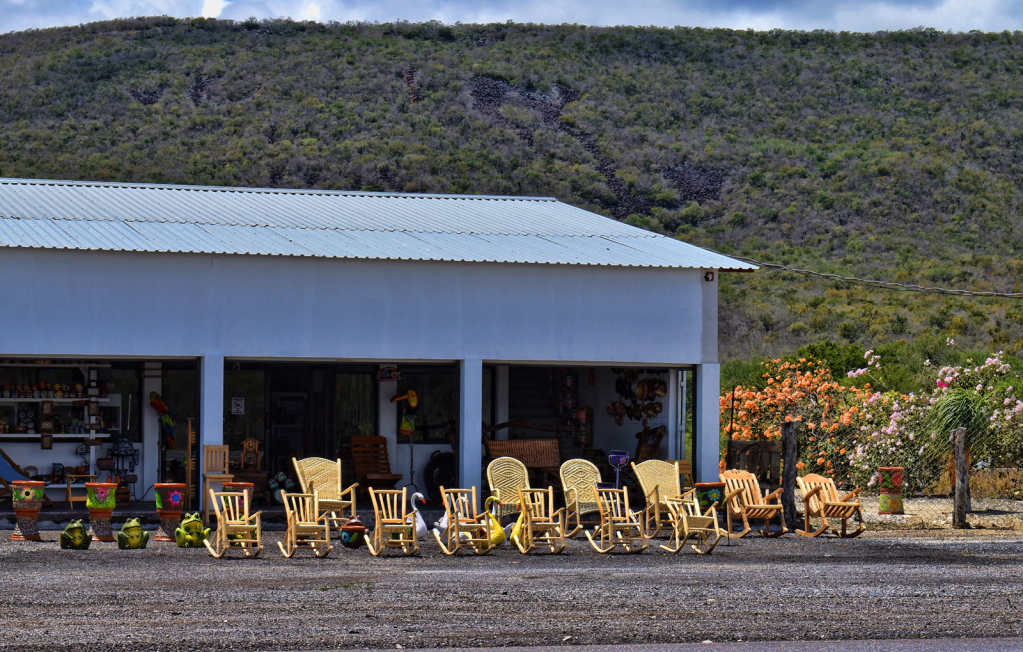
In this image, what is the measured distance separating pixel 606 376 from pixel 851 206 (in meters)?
25.1

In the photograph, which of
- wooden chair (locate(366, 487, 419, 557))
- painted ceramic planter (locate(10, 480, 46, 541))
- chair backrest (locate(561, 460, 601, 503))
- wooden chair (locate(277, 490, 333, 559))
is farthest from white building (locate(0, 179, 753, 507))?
wooden chair (locate(366, 487, 419, 557))

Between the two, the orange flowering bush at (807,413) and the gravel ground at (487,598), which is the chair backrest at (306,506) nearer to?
the gravel ground at (487,598)

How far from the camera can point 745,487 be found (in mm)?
14000

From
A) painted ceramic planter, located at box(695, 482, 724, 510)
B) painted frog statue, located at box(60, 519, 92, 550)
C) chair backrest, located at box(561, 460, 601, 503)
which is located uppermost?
chair backrest, located at box(561, 460, 601, 503)

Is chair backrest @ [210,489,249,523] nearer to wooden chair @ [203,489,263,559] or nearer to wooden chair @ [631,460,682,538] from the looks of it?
wooden chair @ [203,489,263,559]

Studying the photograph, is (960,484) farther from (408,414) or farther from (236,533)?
(236,533)

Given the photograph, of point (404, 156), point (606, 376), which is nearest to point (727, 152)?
point (404, 156)

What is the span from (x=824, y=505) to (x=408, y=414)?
6.16 meters

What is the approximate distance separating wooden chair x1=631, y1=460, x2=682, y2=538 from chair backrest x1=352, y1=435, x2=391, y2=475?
4.25 meters

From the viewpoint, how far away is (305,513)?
1196 centimetres

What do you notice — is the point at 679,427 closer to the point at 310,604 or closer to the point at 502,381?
the point at 502,381

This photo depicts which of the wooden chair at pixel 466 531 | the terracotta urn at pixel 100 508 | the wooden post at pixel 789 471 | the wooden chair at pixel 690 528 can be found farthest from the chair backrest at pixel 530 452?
the terracotta urn at pixel 100 508

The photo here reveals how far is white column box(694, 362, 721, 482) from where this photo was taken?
15.4 m

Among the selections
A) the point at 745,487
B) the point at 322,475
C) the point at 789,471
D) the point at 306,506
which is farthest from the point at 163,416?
the point at 789,471
